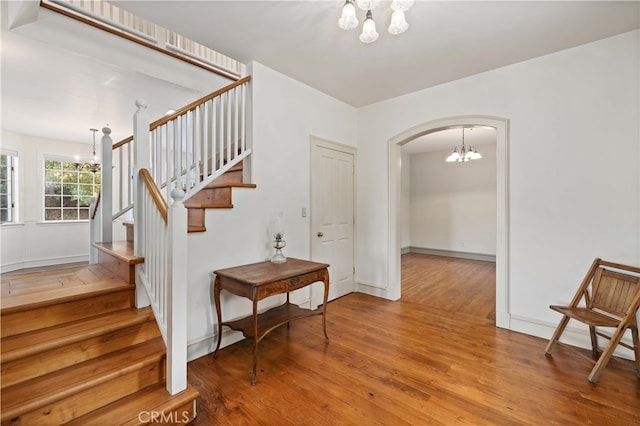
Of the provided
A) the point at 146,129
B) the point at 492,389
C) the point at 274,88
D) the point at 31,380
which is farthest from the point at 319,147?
the point at 31,380

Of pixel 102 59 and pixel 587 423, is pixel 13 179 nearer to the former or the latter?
pixel 102 59

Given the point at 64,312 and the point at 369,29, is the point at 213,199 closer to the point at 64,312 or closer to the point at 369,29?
the point at 64,312

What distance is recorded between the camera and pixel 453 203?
23.9 feet

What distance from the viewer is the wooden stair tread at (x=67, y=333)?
1.57 metres

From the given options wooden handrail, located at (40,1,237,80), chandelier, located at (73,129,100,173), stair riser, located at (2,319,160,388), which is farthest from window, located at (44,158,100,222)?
stair riser, located at (2,319,160,388)

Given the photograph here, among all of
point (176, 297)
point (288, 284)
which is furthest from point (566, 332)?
point (176, 297)

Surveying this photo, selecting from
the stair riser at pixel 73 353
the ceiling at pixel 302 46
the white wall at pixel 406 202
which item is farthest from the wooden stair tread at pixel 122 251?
the white wall at pixel 406 202

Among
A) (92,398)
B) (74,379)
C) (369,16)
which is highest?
(369,16)

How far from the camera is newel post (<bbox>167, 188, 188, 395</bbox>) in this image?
5.43 ft

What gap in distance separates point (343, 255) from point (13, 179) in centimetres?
603

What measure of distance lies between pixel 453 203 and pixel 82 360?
24.5ft

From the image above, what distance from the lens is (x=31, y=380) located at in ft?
5.09

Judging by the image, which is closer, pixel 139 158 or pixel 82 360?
pixel 82 360

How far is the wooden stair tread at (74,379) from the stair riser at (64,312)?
14.6 inches
